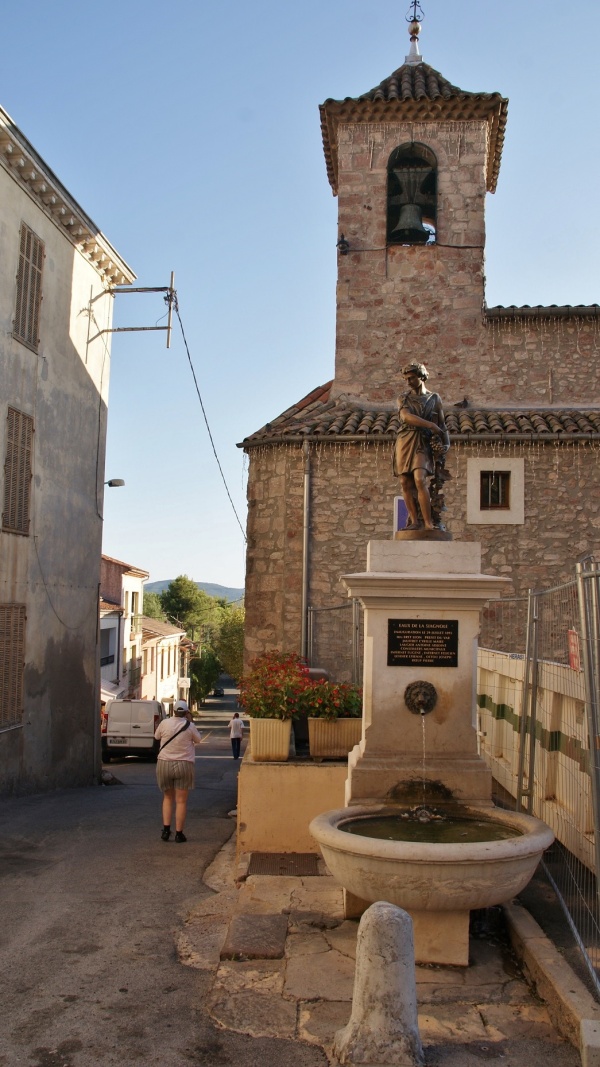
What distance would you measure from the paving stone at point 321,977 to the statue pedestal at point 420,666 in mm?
1237

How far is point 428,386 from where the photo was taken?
16.2 meters

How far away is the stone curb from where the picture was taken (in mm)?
3744

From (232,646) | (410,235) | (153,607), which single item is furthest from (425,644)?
(153,607)

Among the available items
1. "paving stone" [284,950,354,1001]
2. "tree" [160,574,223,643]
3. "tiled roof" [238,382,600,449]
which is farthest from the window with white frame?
"tree" [160,574,223,643]

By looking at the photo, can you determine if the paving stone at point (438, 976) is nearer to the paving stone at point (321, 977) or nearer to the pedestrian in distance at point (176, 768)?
the paving stone at point (321, 977)

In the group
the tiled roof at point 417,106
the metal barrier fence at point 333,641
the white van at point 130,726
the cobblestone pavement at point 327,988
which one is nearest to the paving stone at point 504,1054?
the cobblestone pavement at point 327,988

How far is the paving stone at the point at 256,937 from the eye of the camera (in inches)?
196

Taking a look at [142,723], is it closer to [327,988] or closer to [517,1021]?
[327,988]

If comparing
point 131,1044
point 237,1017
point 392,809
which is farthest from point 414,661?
point 131,1044

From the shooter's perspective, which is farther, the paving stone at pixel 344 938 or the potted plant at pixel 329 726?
the potted plant at pixel 329 726

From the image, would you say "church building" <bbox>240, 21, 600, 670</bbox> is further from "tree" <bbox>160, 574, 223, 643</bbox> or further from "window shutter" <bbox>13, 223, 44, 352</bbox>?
"tree" <bbox>160, 574, 223, 643</bbox>

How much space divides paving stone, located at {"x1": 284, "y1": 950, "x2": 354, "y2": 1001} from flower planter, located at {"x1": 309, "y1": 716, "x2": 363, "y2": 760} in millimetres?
2657

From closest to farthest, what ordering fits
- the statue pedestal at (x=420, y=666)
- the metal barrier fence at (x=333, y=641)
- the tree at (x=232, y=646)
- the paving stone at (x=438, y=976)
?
the paving stone at (x=438, y=976) < the statue pedestal at (x=420, y=666) < the metal barrier fence at (x=333, y=641) < the tree at (x=232, y=646)

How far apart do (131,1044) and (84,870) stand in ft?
11.5
